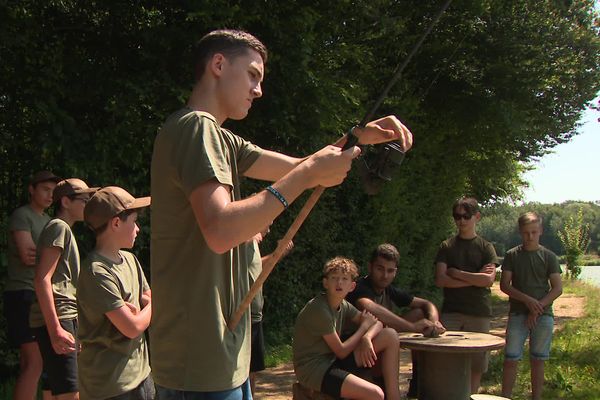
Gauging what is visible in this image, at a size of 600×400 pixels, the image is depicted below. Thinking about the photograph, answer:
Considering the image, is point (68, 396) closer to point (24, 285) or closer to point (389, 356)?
point (24, 285)

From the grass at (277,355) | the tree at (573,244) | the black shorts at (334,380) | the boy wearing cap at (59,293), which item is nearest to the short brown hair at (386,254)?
the black shorts at (334,380)

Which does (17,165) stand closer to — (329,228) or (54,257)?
(54,257)

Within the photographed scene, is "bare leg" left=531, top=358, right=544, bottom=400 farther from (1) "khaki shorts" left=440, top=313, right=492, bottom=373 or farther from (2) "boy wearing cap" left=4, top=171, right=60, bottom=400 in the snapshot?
(2) "boy wearing cap" left=4, top=171, right=60, bottom=400

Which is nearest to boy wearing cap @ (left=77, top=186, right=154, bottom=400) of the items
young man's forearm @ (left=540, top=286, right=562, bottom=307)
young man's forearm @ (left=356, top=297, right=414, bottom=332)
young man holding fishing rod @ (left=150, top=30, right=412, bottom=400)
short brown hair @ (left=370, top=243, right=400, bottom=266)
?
young man holding fishing rod @ (left=150, top=30, right=412, bottom=400)

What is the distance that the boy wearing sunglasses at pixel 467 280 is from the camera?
5465 mm

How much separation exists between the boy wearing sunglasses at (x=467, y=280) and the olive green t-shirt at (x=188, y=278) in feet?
13.1

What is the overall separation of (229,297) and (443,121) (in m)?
11.0

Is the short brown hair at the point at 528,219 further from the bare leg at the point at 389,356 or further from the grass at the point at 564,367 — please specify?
the bare leg at the point at 389,356

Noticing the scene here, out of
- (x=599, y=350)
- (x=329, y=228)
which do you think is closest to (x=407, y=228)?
(x=329, y=228)

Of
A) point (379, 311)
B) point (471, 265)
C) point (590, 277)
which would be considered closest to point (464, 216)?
point (471, 265)

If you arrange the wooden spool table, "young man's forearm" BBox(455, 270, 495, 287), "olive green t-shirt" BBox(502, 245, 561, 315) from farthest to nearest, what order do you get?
1. "olive green t-shirt" BBox(502, 245, 561, 315)
2. "young man's forearm" BBox(455, 270, 495, 287)
3. the wooden spool table

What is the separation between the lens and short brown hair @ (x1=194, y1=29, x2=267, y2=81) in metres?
1.88

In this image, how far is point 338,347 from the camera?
4.23 meters

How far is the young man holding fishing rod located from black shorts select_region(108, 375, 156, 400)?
100 centimetres
